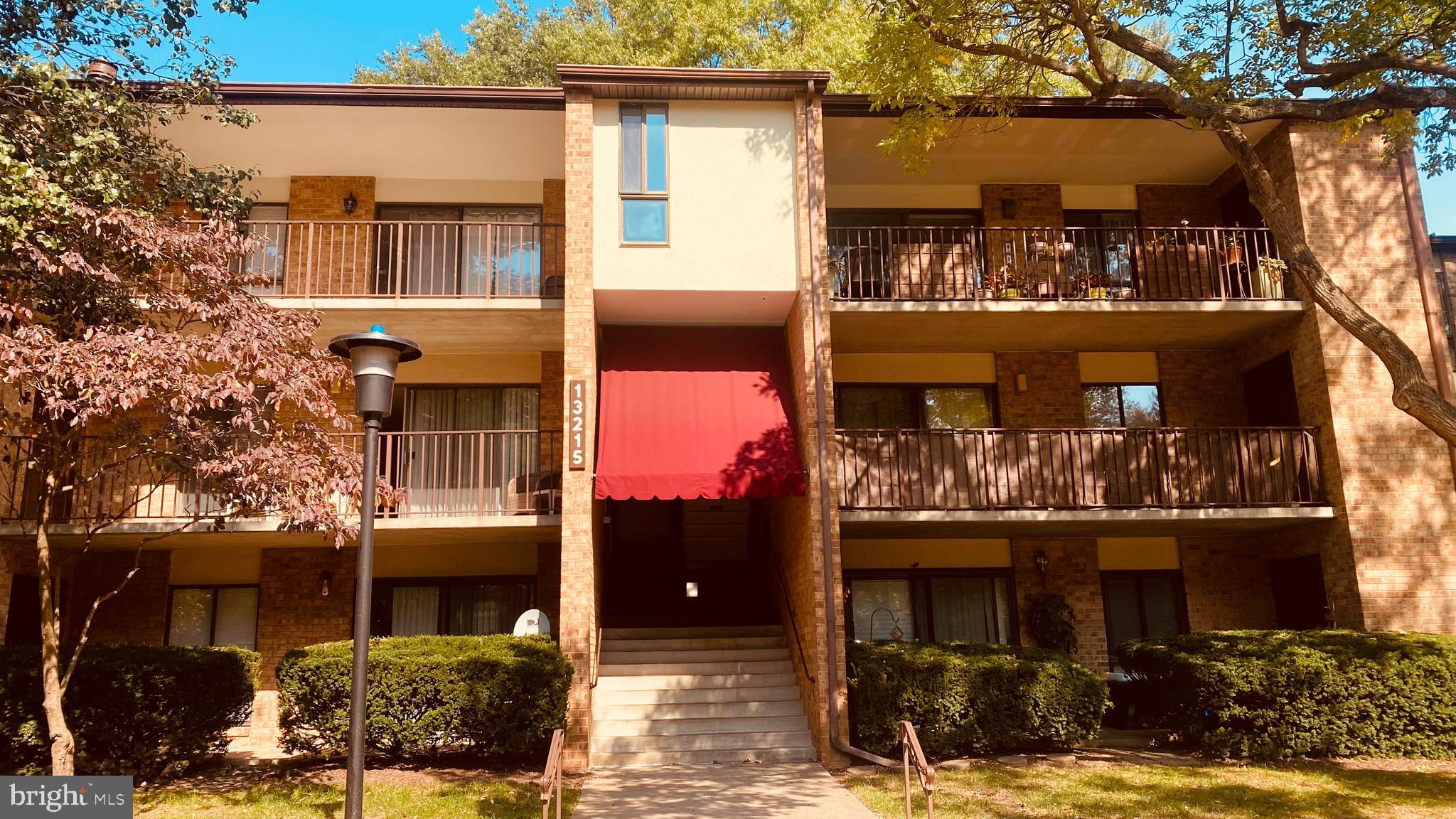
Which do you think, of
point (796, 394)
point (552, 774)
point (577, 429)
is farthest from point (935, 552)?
point (552, 774)

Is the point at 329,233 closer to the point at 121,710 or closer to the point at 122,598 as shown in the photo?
the point at 122,598

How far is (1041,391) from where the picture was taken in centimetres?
1584

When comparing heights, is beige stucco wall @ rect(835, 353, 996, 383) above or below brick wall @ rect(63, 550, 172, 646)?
above

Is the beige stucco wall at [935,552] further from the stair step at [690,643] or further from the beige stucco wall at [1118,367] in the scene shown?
the beige stucco wall at [1118,367]

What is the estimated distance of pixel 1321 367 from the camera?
1369cm

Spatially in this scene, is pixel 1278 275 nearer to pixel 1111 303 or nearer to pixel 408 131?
pixel 1111 303

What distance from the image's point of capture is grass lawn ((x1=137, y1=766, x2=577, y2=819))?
9.16 meters

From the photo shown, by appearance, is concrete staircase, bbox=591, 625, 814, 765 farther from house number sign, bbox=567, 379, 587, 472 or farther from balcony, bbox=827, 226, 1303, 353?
balcony, bbox=827, 226, 1303, 353

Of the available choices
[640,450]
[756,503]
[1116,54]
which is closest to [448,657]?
[640,450]

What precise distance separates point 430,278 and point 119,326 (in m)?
6.11

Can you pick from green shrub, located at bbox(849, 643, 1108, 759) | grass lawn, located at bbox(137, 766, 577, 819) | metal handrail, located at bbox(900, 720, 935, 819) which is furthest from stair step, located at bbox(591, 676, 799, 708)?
metal handrail, located at bbox(900, 720, 935, 819)

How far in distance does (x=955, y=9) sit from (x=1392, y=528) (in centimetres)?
883

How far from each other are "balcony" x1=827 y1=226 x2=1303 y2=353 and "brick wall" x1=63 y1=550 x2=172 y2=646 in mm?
10668

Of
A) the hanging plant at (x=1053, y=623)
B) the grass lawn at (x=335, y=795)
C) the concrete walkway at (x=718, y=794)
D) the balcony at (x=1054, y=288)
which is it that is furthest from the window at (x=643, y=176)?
the hanging plant at (x=1053, y=623)
